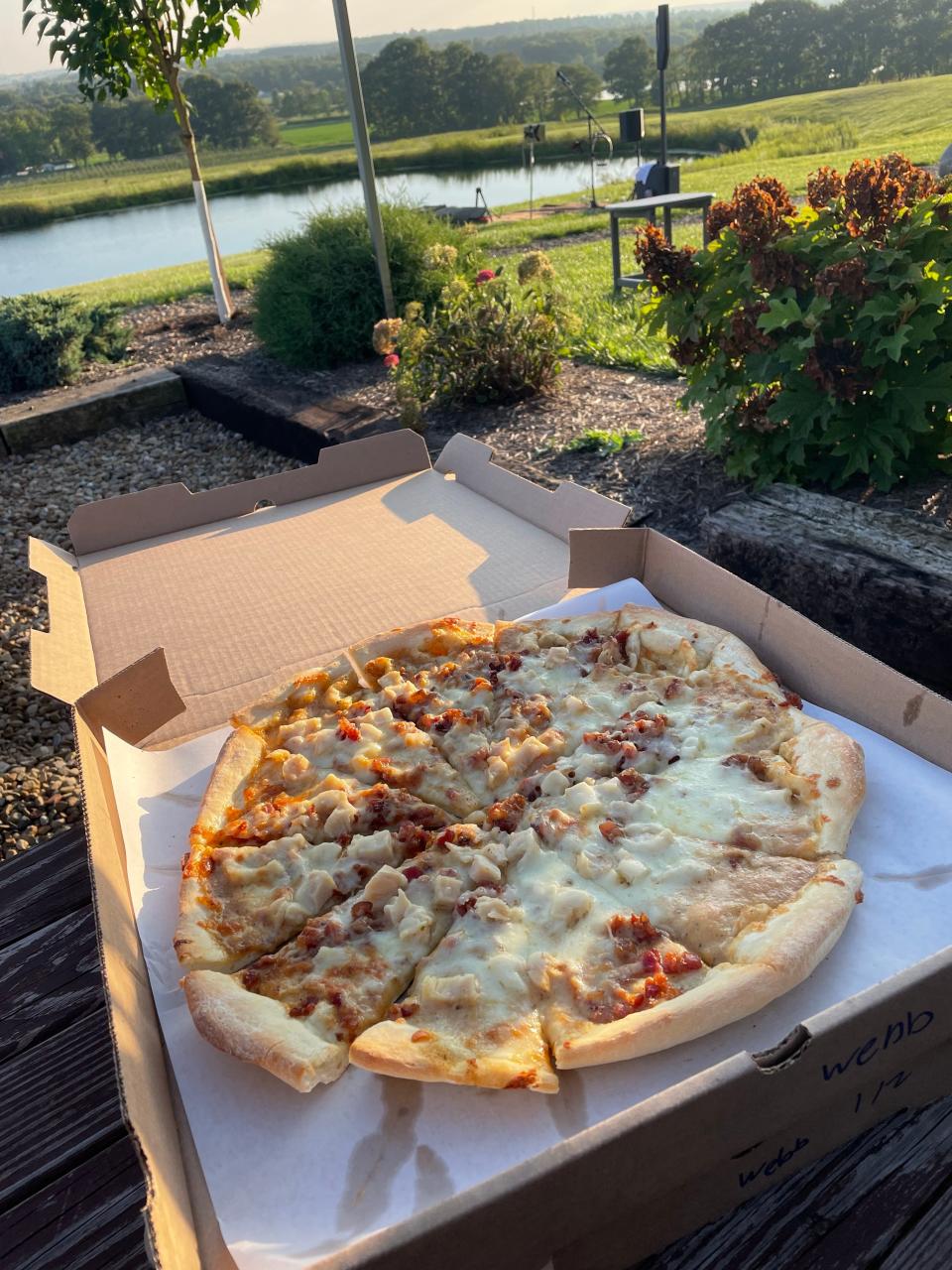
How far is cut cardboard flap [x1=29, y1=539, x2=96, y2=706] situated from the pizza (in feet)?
1.22

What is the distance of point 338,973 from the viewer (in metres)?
1.25

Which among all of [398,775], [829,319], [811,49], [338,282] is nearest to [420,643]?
[398,775]

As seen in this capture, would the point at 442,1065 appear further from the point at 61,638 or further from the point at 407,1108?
the point at 61,638

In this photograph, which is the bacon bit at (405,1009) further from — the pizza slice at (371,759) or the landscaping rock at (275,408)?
the landscaping rock at (275,408)

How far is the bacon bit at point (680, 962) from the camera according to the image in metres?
1.16

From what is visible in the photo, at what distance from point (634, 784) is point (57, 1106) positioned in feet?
2.95

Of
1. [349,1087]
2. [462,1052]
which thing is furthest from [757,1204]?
[349,1087]

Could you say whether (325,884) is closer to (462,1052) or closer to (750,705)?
(462,1052)

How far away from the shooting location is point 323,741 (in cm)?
167

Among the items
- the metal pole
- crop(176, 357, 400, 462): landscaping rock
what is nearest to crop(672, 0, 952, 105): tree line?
the metal pole

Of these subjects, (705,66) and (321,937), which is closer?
(321,937)

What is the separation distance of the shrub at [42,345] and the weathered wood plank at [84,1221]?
269 inches

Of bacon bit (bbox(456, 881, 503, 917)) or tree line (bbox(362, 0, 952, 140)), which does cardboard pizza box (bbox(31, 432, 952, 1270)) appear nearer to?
bacon bit (bbox(456, 881, 503, 917))

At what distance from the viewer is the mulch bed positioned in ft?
9.06
